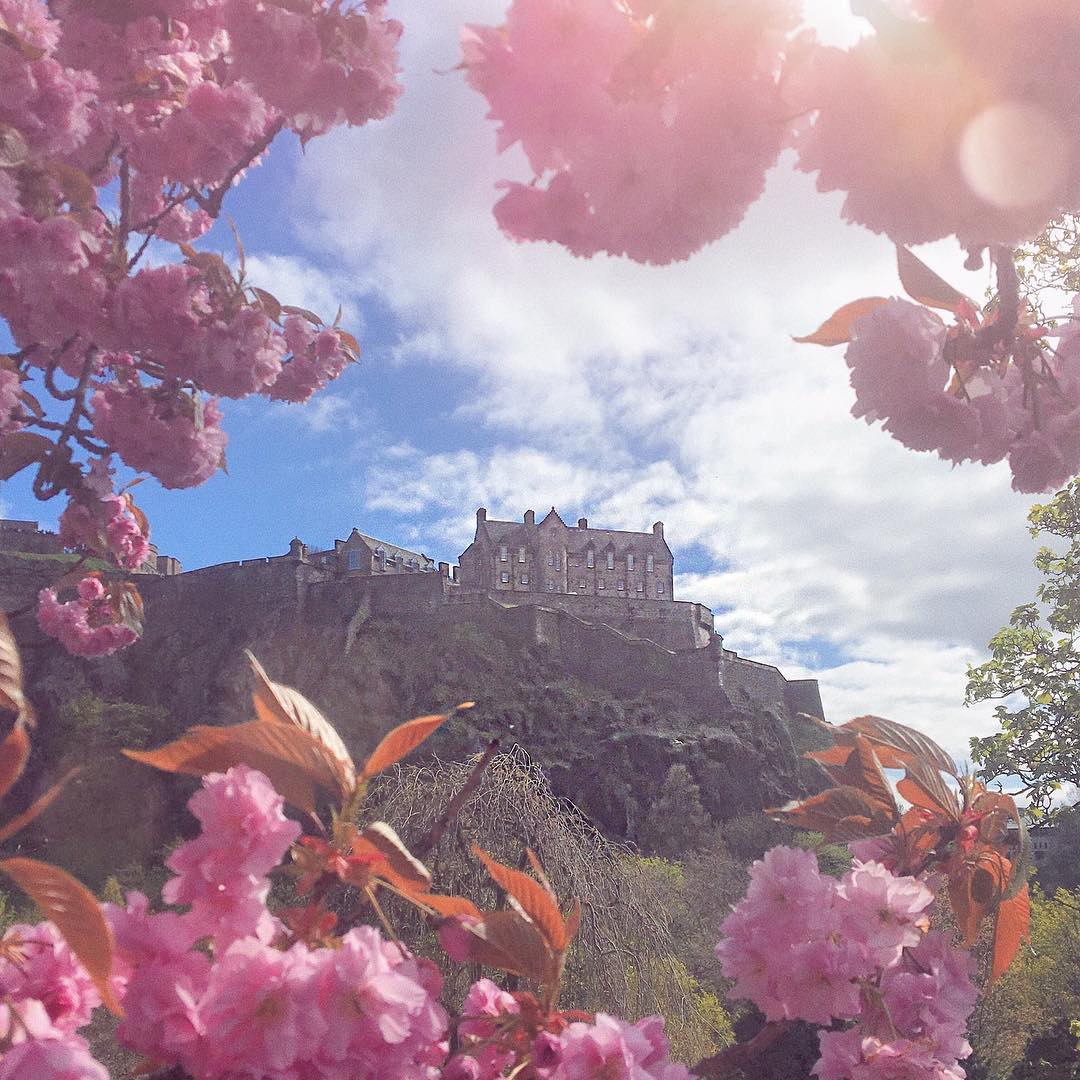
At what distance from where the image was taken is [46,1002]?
2.82 feet

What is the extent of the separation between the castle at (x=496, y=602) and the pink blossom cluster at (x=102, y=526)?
2897 centimetres

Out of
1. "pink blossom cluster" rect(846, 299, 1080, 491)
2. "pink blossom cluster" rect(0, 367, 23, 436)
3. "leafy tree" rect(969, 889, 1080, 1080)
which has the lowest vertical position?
"leafy tree" rect(969, 889, 1080, 1080)

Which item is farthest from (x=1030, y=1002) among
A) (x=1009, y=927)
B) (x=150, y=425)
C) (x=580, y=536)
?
(x=580, y=536)

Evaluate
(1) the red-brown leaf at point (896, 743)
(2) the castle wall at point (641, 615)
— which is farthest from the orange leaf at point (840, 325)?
(2) the castle wall at point (641, 615)

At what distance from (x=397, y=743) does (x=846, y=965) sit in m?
0.66

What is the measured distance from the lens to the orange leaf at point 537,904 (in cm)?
95

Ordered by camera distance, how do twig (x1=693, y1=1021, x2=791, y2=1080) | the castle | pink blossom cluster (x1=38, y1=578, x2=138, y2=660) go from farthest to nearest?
the castle < pink blossom cluster (x1=38, y1=578, x2=138, y2=660) < twig (x1=693, y1=1021, x2=791, y2=1080)

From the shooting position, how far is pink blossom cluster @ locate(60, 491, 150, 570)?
7.55ft

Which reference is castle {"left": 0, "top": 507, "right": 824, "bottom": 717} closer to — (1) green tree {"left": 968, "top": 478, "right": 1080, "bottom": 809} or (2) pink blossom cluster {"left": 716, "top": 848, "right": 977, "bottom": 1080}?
(1) green tree {"left": 968, "top": 478, "right": 1080, "bottom": 809}

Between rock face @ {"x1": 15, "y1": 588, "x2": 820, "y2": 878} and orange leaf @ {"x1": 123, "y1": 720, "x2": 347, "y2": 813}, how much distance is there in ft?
95.0

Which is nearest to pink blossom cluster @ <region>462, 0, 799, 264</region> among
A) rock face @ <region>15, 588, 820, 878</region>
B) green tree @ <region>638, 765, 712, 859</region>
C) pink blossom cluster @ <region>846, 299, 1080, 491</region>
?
pink blossom cluster @ <region>846, 299, 1080, 491</region>

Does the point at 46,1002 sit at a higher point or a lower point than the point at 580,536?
lower

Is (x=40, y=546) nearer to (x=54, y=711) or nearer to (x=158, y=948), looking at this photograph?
(x=54, y=711)

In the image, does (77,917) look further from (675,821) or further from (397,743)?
(675,821)
